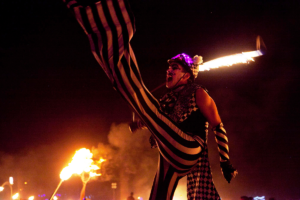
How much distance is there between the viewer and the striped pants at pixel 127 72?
4.44 ft

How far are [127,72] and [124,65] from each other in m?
0.05

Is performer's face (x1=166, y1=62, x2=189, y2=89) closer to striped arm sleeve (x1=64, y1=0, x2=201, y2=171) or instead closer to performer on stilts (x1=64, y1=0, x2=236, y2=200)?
performer on stilts (x1=64, y1=0, x2=236, y2=200)

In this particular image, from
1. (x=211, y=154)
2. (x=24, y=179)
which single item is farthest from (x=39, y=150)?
(x=211, y=154)

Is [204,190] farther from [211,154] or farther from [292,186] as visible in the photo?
[211,154]

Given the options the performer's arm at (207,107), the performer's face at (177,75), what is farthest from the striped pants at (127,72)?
the performer's face at (177,75)

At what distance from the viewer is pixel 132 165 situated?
27594 millimetres

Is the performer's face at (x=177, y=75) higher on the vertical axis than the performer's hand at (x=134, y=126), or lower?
higher

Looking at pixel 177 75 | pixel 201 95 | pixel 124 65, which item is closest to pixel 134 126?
pixel 177 75

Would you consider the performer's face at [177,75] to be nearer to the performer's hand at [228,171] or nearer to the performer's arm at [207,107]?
the performer's arm at [207,107]

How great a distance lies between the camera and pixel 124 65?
145 cm

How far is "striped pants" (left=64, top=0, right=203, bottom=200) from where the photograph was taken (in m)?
1.35

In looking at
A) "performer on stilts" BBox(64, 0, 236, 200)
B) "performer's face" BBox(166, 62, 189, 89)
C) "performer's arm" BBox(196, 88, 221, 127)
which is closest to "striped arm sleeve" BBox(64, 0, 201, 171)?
"performer on stilts" BBox(64, 0, 236, 200)

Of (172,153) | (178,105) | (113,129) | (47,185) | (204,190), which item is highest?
(113,129)

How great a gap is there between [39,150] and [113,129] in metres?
6.92
